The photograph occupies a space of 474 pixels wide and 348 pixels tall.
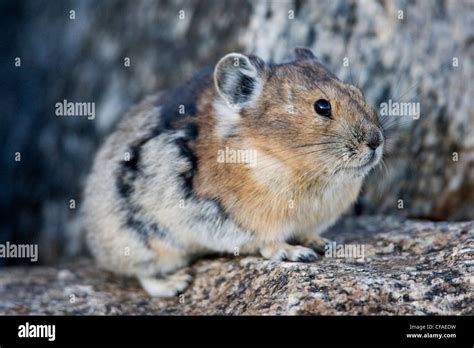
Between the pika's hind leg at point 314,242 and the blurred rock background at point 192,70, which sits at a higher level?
the blurred rock background at point 192,70

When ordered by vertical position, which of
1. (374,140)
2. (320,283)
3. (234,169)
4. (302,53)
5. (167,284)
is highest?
(302,53)

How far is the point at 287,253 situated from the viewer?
690 cm

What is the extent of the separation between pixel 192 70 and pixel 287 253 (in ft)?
10.7

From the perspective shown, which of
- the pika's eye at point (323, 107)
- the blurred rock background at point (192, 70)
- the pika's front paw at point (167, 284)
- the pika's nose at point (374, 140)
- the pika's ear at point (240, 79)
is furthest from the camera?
the blurred rock background at point (192, 70)

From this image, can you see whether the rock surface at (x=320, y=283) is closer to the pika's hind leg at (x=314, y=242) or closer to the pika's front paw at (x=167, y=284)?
the pika's front paw at (x=167, y=284)

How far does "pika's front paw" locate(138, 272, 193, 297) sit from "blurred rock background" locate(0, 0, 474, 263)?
2425 millimetres

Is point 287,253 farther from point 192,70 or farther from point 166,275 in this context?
point 192,70

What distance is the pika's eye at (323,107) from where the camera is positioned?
654cm

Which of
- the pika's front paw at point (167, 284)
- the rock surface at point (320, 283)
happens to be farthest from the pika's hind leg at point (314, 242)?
the pika's front paw at point (167, 284)

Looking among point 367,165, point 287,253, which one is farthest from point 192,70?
point 367,165

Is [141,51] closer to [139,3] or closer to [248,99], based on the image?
[139,3]

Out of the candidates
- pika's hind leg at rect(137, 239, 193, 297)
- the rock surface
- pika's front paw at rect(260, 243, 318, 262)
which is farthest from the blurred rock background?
pika's hind leg at rect(137, 239, 193, 297)

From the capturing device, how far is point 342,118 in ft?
21.2

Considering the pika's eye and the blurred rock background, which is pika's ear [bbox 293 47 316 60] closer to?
the pika's eye
